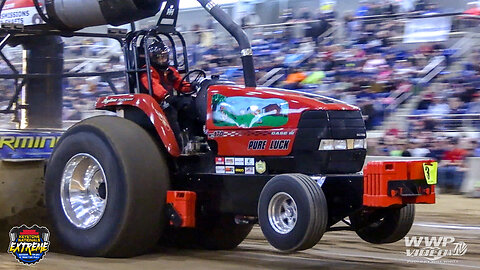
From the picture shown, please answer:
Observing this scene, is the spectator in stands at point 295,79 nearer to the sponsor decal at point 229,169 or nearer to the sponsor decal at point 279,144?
the sponsor decal at point 229,169

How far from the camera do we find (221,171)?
585 centimetres

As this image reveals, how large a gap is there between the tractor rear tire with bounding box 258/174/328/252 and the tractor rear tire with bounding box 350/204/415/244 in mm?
698

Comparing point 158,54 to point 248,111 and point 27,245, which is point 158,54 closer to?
point 248,111

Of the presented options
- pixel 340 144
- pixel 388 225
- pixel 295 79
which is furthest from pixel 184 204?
pixel 295 79

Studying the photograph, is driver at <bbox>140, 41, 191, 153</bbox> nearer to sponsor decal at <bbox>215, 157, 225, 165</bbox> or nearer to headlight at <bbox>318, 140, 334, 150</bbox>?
sponsor decal at <bbox>215, 157, 225, 165</bbox>

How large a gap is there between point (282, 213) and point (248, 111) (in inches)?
33.7

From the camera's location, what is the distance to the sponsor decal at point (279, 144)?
546 cm

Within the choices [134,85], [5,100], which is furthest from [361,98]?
[134,85]

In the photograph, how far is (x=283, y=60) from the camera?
1548 cm

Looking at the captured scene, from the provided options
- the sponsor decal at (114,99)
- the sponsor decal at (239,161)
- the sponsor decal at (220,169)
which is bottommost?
the sponsor decal at (220,169)

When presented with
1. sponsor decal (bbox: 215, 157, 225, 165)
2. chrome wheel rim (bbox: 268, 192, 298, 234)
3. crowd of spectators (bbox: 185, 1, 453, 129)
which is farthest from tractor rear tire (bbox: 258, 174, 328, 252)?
crowd of spectators (bbox: 185, 1, 453, 129)

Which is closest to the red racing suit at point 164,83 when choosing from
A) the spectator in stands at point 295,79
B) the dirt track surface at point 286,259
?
the dirt track surface at point 286,259

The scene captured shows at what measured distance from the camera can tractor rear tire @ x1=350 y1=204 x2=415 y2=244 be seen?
5492 millimetres

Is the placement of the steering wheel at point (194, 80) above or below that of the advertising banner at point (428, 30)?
below
